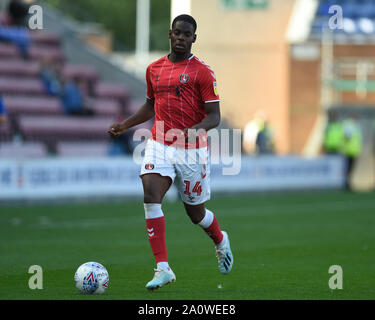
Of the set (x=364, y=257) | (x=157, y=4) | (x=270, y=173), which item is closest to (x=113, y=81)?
(x=270, y=173)

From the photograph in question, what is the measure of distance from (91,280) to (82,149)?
15246 millimetres

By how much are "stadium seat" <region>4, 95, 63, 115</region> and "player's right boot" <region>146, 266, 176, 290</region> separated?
15874 millimetres

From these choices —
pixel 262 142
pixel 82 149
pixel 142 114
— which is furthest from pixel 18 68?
pixel 142 114

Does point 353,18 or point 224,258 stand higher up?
point 353,18

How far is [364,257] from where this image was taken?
35.0 feet

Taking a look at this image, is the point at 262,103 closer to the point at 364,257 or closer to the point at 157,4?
the point at 364,257

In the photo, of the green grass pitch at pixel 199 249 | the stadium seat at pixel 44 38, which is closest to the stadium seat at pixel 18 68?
the stadium seat at pixel 44 38

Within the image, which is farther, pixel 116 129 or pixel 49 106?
pixel 49 106

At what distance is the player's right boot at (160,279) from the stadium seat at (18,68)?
18028 mm

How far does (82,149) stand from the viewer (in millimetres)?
22688

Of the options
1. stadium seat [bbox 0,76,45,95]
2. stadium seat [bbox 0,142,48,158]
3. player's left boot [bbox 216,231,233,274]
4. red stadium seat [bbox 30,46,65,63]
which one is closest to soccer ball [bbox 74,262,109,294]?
player's left boot [bbox 216,231,233,274]

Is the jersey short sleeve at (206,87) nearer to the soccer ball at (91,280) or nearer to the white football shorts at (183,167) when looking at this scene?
the white football shorts at (183,167)

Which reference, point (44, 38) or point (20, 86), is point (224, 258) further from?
point (44, 38)
